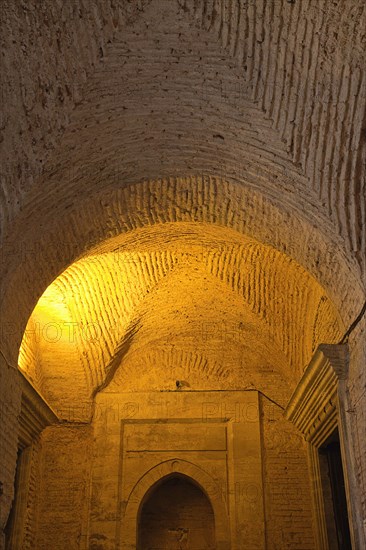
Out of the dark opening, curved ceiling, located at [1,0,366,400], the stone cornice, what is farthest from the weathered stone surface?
the dark opening

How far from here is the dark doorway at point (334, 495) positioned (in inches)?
259

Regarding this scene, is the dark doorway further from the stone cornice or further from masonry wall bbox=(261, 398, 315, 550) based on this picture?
masonry wall bbox=(261, 398, 315, 550)

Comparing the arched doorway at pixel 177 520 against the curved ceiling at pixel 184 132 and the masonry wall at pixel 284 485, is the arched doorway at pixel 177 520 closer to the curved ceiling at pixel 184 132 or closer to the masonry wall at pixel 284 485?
the masonry wall at pixel 284 485

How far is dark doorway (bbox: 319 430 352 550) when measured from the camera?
6574 mm

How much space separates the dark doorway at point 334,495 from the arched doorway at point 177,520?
207 cm

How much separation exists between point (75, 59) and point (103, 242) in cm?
166

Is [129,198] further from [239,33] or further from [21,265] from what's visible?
[239,33]

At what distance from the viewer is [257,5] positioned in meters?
4.32

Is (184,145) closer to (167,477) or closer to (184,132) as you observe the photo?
(184,132)

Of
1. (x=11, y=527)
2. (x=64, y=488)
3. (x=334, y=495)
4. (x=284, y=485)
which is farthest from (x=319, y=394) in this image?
(x=11, y=527)

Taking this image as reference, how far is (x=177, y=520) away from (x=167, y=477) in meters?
1.54

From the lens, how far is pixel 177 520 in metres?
8.79

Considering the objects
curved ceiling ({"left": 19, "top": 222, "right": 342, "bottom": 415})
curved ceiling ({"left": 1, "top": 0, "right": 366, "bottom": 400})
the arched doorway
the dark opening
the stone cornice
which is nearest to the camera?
curved ceiling ({"left": 1, "top": 0, "right": 366, "bottom": 400})

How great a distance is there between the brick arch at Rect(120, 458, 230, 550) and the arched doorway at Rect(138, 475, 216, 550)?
98 centimetres
